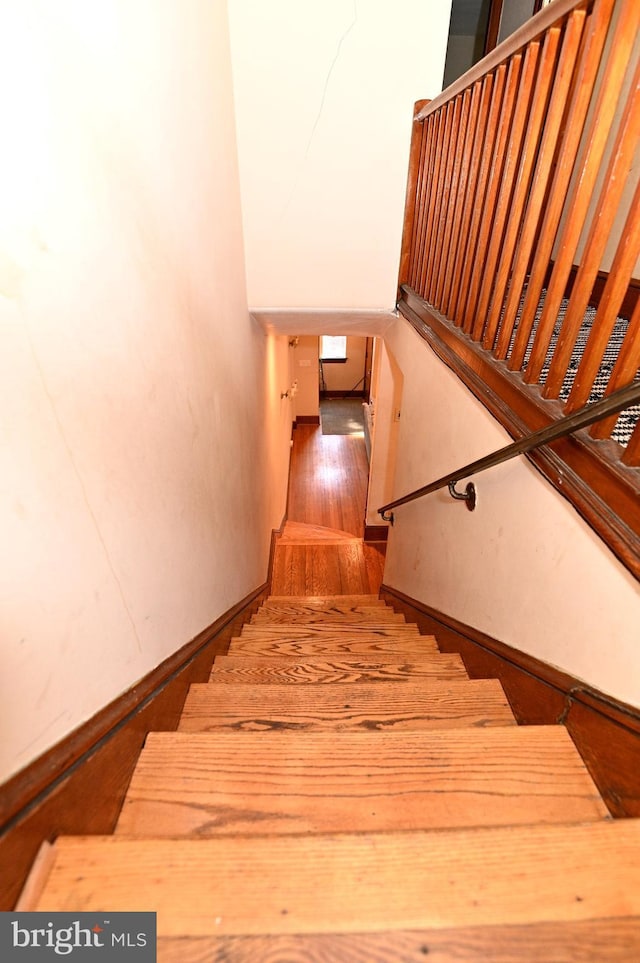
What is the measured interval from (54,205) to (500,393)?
120cm

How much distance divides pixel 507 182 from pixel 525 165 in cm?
12

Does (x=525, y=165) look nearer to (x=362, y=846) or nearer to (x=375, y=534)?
(x=362, y=846)

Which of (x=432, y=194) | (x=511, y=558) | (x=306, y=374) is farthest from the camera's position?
(x=306, y=374)

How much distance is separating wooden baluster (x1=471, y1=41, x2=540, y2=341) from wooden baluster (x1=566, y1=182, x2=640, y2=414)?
0.64m

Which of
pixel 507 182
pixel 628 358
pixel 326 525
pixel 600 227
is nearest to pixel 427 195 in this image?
pixel 507 182

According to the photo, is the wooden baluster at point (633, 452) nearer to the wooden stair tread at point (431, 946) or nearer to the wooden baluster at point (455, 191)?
the wooden stair tread at point (431, 946)

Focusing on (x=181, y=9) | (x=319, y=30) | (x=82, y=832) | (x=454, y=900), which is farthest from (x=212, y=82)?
(x=454, y=900)

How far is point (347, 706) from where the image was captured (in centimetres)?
122

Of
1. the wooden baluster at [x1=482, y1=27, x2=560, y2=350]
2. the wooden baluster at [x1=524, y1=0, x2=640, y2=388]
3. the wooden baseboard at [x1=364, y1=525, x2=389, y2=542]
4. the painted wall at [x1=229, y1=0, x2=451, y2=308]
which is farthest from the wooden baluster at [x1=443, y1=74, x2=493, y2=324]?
the wooden baseboard at [x1=364, y1=525, x2=389, y2=542]

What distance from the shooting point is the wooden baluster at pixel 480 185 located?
142 cm

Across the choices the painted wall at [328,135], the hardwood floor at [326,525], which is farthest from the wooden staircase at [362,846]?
the hardwood floor at [326,525]

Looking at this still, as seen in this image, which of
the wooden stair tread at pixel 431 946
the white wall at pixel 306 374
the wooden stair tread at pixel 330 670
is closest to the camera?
the wooden stair tread at pixel 431 946

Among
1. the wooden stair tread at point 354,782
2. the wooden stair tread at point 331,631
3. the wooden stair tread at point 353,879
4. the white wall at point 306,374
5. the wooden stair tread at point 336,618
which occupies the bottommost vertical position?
the white wall at point 306,374

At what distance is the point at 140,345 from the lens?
104 centimetres
